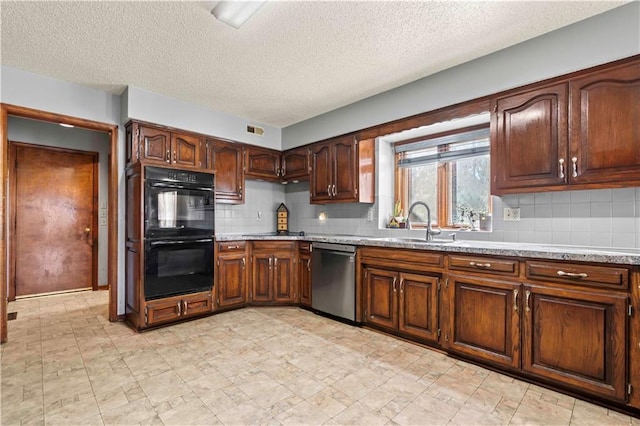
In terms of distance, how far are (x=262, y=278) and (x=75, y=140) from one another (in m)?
3.57

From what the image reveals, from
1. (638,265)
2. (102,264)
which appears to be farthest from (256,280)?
(638,265)

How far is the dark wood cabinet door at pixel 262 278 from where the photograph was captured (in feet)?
12.9

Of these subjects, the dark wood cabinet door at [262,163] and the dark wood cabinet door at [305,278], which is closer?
the dark wood cabinet door at [305,278]

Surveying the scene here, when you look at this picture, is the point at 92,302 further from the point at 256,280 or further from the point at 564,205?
the point at 564,205

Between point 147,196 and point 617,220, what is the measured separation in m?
3.97

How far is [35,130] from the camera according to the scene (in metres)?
4.32

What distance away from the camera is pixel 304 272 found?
3891 millimetres

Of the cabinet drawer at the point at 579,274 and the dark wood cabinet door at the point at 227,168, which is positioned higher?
the dark wood cabinet door at the point at 227,168

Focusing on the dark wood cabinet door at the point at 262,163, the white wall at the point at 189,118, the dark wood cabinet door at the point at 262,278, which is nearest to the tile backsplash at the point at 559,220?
the dark wood cabinet door at the point at 262,278

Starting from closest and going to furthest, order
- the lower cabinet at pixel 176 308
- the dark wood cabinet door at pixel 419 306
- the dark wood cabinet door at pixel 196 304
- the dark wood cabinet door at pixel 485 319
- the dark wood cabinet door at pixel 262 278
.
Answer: the dark wood cabinet door at pixel 485 319 → the dark wood cabinet door at pixel 419 306 → the lower cabinet at pixel 176 308 → the dark wood cabinet door at pixel 196 304 → the dark wood cabinet door at pixel 262 278

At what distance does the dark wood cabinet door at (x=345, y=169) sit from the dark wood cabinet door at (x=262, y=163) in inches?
44.3

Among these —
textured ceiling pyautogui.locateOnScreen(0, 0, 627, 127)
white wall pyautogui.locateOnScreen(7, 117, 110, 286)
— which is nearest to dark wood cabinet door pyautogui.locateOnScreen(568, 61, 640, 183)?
textured ceiling pyautogui.locateOnScreen(0, 0, 627, 127)

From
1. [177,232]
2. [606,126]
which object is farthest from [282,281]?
[606,126]

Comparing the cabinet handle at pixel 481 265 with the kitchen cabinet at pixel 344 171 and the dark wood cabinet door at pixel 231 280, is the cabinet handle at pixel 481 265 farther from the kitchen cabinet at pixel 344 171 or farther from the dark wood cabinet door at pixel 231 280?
the dark wood cabinet door at pixel 231 280
